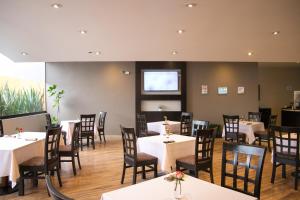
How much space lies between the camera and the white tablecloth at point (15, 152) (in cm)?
400

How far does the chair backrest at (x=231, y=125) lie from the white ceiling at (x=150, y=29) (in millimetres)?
2090

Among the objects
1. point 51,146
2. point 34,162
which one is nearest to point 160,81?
point 51,146

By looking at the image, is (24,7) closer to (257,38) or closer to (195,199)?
(195,199)

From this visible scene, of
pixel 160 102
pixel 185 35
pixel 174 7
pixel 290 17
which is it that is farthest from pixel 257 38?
pixel 160 102

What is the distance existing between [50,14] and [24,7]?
51cm

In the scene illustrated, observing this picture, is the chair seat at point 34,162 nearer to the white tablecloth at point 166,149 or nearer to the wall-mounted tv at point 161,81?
the white tablecloth at point 166,149

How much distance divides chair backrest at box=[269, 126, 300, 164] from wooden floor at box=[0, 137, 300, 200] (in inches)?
18.9

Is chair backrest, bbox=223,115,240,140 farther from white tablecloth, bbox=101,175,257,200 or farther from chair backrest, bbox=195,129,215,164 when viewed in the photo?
white tablecloth, bbox=101,175,257,200

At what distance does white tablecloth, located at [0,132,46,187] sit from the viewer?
400 cm

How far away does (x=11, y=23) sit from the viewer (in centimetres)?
631

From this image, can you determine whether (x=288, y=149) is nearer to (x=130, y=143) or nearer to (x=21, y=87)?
(x=130, y=143)

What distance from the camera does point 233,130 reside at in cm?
749

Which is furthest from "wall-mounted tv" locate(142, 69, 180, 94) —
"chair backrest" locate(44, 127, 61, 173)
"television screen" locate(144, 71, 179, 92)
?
"chair backrest" locate(44, 127, 61, 173)

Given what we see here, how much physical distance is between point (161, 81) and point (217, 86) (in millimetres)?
2153
